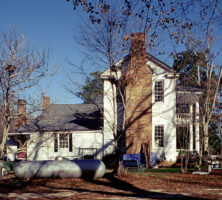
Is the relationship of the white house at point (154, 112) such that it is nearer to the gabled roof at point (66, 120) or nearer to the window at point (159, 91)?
the window at point (159, 91)

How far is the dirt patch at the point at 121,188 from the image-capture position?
1134 centimetres

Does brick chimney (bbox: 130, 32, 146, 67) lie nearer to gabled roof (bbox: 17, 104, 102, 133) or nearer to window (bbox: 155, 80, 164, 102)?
window (bbox: 155, 80, 164, 102)

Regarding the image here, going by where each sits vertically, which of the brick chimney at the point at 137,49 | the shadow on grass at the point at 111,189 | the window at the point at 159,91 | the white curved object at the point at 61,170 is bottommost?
the shadow on grass at the point at 111,189

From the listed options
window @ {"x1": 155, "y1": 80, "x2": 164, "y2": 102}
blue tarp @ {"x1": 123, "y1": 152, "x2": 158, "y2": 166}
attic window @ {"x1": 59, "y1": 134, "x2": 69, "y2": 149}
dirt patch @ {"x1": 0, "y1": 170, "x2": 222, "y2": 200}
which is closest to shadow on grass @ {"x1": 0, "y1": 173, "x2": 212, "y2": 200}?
dirt patch @ {"x1": 0, "y1": 170, "x2": 222, "y2": 200}

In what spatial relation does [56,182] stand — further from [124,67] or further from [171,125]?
[171,125]

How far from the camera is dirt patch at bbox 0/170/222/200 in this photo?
11344 millimetres

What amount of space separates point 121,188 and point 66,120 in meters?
15.8

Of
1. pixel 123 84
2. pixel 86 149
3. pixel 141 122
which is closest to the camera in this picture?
pixel 123 84

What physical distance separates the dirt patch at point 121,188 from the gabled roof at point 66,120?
9391 mm

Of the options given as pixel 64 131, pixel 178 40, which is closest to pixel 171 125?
pixel 64 131

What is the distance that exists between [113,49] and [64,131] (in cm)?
1083

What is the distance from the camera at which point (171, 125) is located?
24078 mm

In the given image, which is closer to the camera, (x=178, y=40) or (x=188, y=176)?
(x=178, y=40)

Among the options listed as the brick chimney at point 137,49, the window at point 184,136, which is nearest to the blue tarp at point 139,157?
the window at point 184,136
